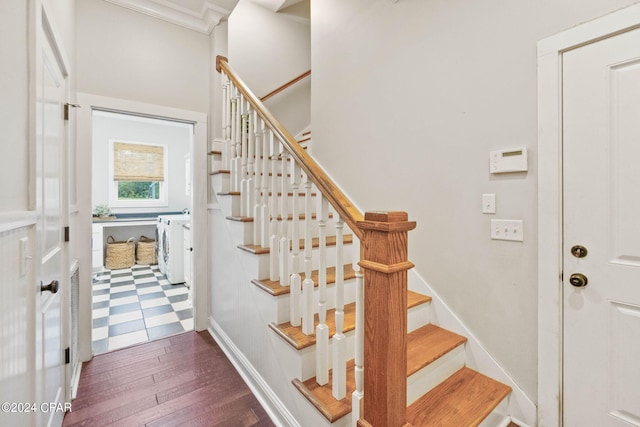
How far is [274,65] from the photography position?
3369 mm

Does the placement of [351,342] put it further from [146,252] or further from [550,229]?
[146,252]

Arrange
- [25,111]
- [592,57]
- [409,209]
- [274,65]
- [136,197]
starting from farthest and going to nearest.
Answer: [136,197], [274,65], [409,209], [592,57], [25,111]

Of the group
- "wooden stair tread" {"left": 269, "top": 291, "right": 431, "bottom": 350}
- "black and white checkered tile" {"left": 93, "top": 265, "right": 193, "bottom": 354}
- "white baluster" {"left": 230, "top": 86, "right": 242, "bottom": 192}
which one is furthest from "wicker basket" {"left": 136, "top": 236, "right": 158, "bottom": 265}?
"wooden stair tread" {"left": 269, "top": 291, "right": 431, "bottom": 350}

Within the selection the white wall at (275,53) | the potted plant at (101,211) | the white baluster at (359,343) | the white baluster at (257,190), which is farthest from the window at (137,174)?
the white baluster at (359,343)

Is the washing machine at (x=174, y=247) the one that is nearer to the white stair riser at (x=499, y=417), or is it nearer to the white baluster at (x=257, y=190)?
the white baluster at (x=257, y=190)

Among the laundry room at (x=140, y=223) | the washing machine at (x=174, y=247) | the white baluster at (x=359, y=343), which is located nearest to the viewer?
the white baluster at (x=359, y=343)

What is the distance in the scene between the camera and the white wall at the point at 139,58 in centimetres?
218

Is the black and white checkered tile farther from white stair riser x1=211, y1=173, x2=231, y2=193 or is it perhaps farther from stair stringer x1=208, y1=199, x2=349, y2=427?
white stair riser x1=211, y1=173, x2=231, y2=193

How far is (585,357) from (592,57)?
4.45 ft

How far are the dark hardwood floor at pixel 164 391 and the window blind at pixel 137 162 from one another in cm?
405

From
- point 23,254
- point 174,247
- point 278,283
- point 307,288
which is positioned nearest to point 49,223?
point 23,254

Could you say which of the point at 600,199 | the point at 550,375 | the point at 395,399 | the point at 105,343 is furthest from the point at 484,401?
the point at 105,343

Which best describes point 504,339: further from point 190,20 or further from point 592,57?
point 190,20

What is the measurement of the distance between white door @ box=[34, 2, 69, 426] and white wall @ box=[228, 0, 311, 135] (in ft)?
6.09
